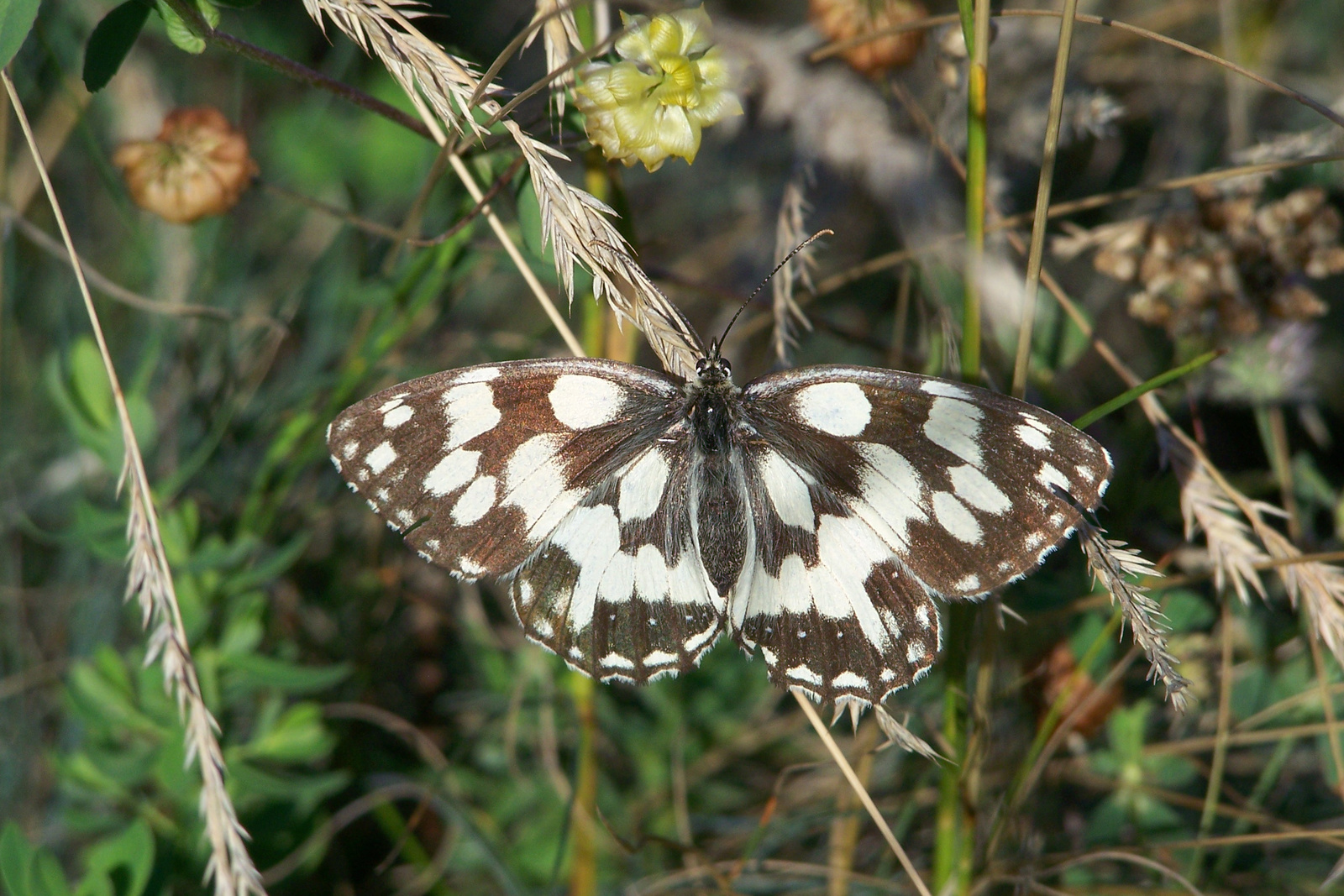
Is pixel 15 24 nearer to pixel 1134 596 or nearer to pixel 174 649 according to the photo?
pixel 174 649

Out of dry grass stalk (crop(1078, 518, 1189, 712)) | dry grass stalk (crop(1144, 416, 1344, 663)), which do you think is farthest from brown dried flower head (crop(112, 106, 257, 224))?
dry grass stalk (crop(1144, 416, 1344, 663))

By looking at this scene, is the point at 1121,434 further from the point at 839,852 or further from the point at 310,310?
the point at 310,310

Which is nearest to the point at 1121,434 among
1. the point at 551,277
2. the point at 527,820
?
the point at 551,277

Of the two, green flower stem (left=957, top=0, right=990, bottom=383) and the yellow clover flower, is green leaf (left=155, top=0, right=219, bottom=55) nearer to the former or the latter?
the yellow clover flower

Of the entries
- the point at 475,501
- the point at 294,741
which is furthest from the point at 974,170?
the point at 294,741

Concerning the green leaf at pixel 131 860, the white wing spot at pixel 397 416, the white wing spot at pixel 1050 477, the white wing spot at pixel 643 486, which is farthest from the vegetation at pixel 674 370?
the white wing spot at pixel 397 416

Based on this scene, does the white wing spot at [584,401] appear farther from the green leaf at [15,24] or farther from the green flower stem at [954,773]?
the green leaf at [15,24]

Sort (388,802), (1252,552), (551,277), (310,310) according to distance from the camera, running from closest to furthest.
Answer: (1252,552) < (551,277) < (388,802) < (310,310)
